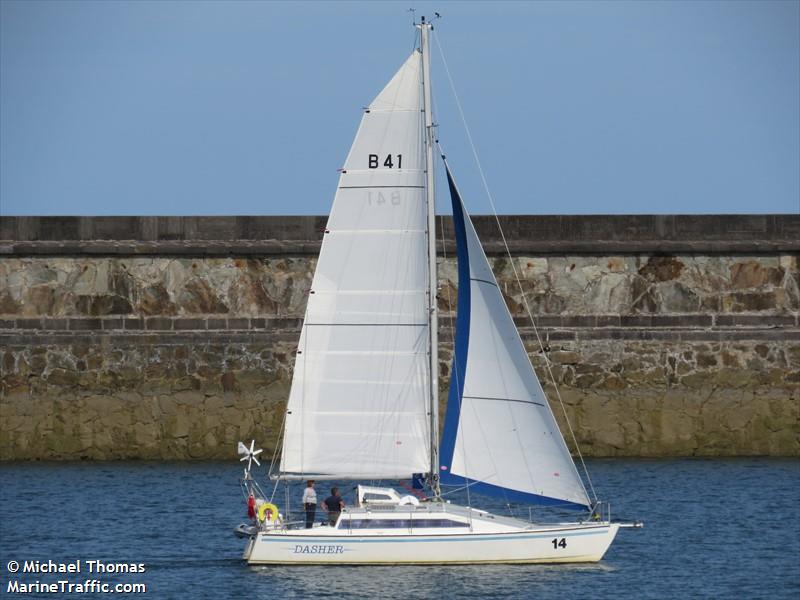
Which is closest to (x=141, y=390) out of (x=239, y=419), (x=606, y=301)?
(x=239, y=419)

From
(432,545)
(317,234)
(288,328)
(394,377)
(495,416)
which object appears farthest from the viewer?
(317,234)

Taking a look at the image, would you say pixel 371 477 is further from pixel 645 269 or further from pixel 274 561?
pixel 645 269

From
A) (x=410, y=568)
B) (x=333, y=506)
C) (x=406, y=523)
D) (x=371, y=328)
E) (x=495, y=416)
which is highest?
(x=371, y=328)

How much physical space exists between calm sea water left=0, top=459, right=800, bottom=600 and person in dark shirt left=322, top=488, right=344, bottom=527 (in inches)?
27.6

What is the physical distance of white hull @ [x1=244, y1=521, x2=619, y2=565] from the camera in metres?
26.7

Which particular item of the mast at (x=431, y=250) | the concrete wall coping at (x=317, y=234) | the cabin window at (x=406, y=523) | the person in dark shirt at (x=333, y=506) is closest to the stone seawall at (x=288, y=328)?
the concrete wall coping at (x=317, y=234)

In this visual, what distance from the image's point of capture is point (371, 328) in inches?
1081

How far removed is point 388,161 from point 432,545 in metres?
5.41

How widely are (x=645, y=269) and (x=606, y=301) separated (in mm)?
1067

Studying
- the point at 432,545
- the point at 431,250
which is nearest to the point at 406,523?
the point at 432,545

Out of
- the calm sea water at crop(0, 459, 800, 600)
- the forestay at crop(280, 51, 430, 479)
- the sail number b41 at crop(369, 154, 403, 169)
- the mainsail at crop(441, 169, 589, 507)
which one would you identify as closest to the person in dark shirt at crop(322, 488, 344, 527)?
the forestay at crop(280, 51, 430, 479)

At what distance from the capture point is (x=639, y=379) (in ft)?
131

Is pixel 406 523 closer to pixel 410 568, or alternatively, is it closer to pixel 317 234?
pixel 410 568

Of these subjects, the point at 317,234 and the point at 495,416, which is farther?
the point at 317,234
